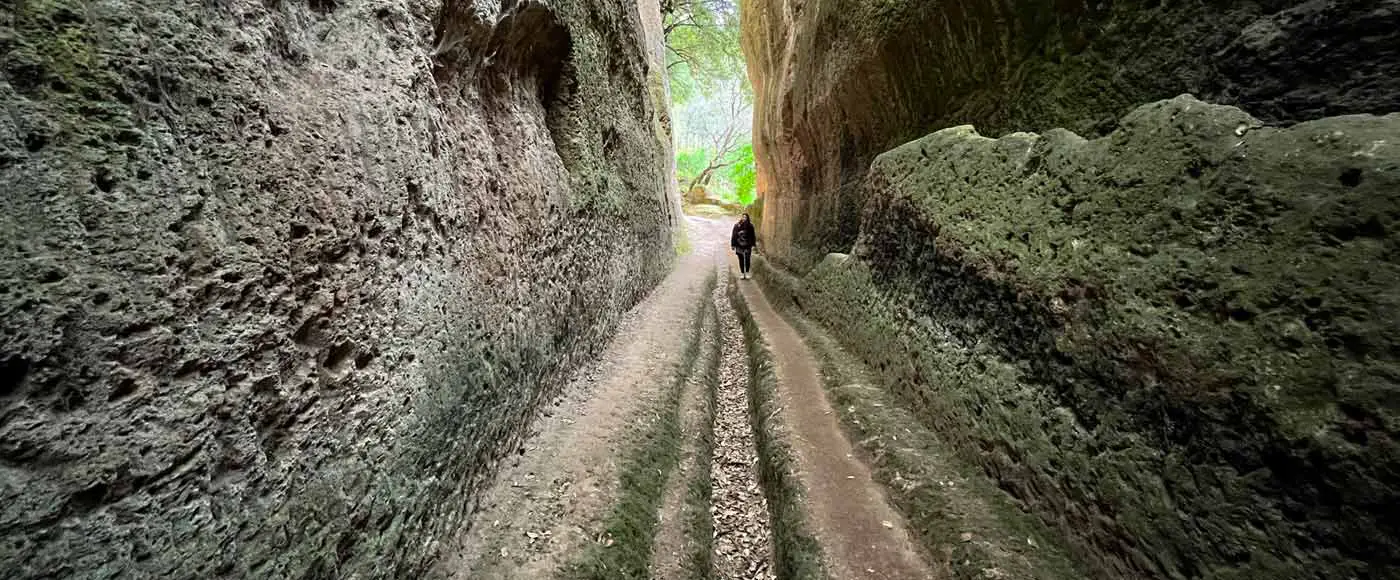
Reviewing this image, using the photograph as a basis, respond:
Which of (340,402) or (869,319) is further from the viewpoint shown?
(869,319)

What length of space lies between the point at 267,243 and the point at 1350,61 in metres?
5.98

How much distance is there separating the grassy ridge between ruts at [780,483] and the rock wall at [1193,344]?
1441 millimetres

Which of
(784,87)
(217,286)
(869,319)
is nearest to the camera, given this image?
(217,286)

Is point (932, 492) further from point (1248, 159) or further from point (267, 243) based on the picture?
point (267, 243)

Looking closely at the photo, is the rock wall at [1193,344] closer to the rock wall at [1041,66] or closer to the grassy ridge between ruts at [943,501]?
the grassy ridge between ruts at [943,501]

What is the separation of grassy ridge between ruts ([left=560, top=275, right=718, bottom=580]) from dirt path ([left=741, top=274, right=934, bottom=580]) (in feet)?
4.05

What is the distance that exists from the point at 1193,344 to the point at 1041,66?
387 centimetres

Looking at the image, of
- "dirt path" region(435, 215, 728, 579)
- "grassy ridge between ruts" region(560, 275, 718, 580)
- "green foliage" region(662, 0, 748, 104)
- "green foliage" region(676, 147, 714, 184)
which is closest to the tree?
"green foliage" region(676, 147, 714, 184)

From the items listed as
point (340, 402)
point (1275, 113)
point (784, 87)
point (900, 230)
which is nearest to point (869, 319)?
point (900, 230)

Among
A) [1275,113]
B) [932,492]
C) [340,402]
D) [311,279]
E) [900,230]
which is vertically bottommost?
[932,492]

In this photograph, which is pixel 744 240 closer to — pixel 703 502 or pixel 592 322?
pixel 592 322

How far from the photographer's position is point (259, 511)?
1.97 m

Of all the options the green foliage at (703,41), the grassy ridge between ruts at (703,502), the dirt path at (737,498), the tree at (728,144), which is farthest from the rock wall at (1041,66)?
the tree at (728,144)

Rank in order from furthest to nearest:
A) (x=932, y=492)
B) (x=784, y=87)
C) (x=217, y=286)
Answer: (x=784, y=87), (x=932, y=492), (x=217, y=286)
